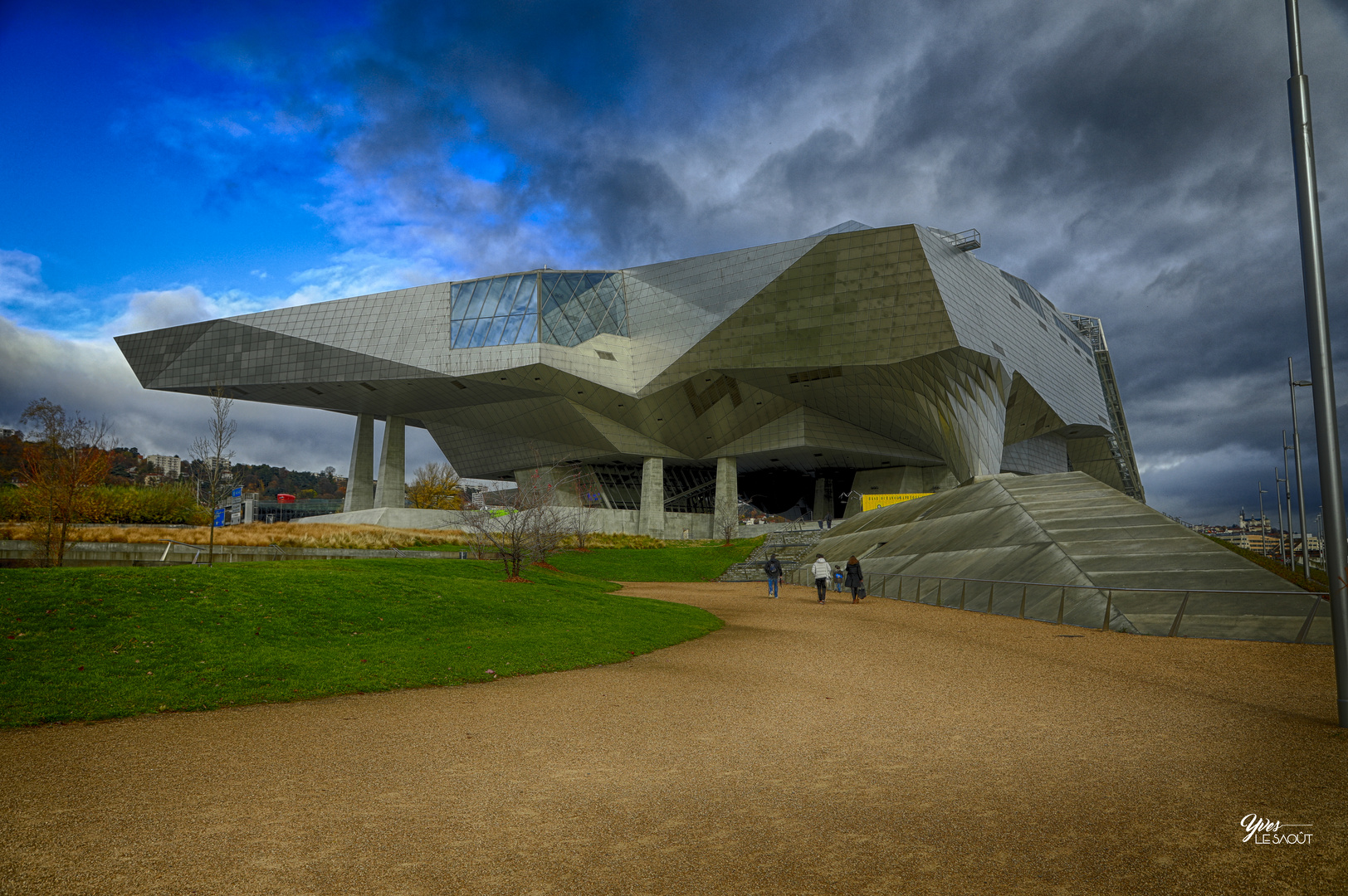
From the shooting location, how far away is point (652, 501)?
6269 cm

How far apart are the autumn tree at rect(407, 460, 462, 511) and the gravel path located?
231ft

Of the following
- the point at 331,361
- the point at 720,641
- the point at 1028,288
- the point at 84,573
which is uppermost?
the point at 1028,288

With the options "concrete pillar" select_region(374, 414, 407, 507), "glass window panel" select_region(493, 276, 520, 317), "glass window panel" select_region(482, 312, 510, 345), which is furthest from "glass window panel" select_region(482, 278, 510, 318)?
"concrete pillar" select_region(374, 414, 407, 507)

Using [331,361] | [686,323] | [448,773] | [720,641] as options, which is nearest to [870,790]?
[448,773]

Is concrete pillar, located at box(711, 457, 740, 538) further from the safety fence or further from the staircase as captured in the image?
the safety fence

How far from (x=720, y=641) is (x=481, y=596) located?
556 centimetres

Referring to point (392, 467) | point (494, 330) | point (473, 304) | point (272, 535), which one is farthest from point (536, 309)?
point (272, 535)

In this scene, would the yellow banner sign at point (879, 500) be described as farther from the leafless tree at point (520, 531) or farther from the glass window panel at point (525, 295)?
the glass window panel at point (525, 295)

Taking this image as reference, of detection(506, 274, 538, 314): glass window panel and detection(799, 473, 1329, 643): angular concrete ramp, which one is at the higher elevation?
detection(506, 274, 538, 314): glass window panel

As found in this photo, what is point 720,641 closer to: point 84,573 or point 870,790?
point 870,790

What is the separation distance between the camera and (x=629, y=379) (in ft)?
183

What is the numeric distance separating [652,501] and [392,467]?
861 inches

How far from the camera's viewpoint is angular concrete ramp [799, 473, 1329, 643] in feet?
46.4

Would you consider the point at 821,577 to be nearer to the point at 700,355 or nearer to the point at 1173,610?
the point at 1173,610
